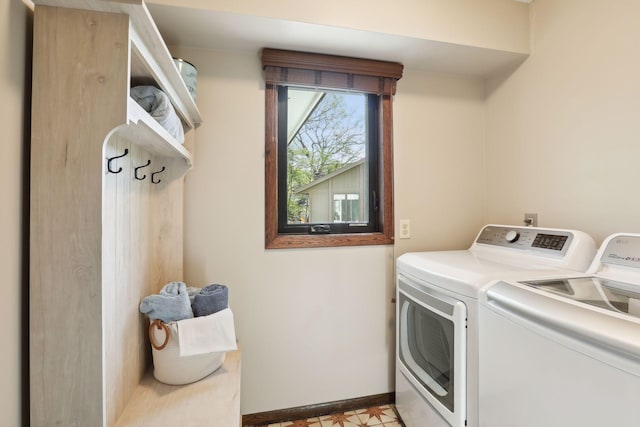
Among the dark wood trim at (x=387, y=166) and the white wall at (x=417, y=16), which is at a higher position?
the white wall at (x=417, y=16)

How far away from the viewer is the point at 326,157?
1.82 metres

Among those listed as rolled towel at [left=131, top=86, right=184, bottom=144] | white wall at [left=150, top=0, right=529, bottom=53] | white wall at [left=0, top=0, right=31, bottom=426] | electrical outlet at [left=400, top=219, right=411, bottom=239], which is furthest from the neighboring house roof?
white wall at [left=0, top=0, right=31, bottom=426]

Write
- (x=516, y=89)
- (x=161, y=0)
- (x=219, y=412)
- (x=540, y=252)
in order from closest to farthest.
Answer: (x=219, y=412), (x=161, y=0), (x=540, y=252), (x=516, y=89)

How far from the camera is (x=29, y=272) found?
2.47 feet

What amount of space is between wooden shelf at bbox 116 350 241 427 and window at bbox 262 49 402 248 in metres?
0.72

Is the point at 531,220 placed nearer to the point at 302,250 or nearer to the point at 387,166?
the point at 387,166

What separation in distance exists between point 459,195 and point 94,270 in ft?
6.37

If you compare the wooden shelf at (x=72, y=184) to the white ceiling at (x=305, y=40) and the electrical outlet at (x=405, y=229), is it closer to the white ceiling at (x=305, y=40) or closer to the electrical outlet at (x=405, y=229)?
the white ceiling at (x=305, y=40)

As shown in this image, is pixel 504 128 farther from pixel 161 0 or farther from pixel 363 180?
pixel 161 0

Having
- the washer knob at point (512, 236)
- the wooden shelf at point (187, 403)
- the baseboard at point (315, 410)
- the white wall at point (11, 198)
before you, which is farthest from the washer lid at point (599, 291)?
the white wall at point (11, 198)

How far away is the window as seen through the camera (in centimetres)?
163

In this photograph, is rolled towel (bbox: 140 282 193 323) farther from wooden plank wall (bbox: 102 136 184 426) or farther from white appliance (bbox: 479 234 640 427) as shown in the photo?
white appliance (bbox: 479 234 640 427)

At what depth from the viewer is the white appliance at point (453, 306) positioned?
3.57ft

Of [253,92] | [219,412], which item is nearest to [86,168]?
[219,412]
